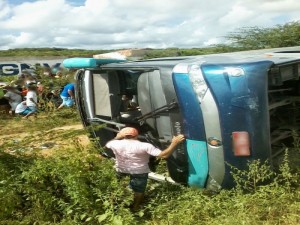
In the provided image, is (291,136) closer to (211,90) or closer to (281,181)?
(281,181)

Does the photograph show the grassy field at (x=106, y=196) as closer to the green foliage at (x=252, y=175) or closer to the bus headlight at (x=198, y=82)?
the green foliage at (x=252, y=175)

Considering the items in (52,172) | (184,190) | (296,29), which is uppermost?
(296,29)

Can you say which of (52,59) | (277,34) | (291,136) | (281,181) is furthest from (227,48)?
(281,181)

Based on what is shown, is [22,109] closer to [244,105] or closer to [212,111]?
→ [212,111]

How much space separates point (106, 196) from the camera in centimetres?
407

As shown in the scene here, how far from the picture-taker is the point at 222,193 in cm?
415

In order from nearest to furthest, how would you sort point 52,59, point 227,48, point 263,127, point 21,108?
point 263,127, point 21,108, point 227,48, point 52,59

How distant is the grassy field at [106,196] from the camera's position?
3805mm

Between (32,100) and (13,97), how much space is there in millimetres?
1181

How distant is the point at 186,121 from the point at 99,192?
1.24 meters

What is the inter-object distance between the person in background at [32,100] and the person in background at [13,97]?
838 millimetres

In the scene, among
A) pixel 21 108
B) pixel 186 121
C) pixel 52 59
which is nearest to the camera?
pixel 186 121

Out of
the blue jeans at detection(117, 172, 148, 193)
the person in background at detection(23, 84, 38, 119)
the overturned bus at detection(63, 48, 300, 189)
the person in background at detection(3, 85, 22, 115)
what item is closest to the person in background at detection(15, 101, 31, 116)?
the person in background at detection(23, 84, 38, 119)

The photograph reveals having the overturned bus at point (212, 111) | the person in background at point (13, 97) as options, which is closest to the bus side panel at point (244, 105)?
the overturned bus at point (212, 111)
